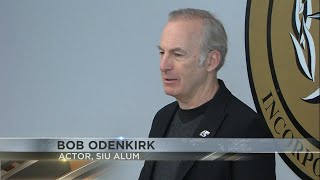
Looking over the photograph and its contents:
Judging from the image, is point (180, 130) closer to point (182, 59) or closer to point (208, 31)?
point (182, 59)

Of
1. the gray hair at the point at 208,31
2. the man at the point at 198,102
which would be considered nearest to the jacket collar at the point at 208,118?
the man at the point at 198,102

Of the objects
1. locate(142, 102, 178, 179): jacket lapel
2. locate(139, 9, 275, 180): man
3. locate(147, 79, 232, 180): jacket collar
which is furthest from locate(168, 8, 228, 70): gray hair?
locate(142, 102, 178, 179): jacket lapel

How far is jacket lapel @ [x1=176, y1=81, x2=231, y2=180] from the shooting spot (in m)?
1.71

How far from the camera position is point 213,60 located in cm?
175

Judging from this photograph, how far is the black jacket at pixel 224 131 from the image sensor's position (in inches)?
66.3

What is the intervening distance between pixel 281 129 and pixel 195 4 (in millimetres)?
571

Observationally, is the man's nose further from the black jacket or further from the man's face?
the black jacket

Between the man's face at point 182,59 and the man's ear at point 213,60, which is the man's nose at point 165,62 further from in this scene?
the man's ear at point 213,60

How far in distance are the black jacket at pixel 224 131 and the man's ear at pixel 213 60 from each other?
7cm

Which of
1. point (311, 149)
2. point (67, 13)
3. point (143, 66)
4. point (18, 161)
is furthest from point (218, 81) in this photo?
point (18, 161)

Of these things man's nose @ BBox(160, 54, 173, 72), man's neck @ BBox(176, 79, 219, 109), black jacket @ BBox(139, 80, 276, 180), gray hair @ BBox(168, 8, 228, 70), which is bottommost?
black jacket @ BBox(139, 80, 276, 180)

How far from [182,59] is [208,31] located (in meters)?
0.14

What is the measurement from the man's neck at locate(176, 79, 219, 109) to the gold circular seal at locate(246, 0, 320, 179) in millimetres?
149

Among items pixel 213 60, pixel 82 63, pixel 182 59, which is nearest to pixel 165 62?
pixel 182 59
